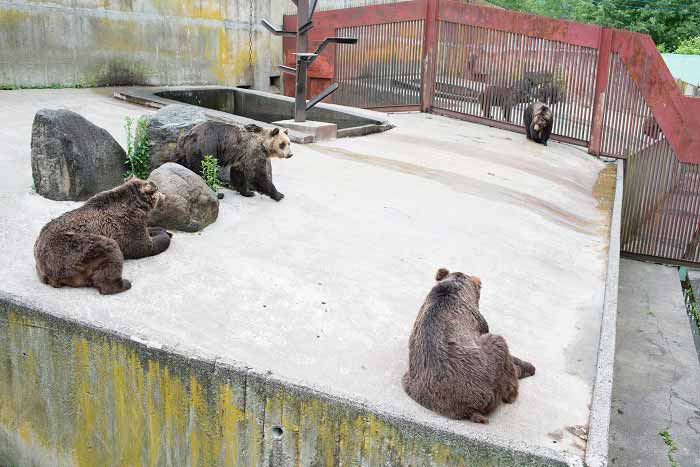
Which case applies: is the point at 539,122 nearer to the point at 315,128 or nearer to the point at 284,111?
the point at 315,128

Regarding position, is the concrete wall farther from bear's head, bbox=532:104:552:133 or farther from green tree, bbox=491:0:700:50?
green tree, bbox=491:0:700:50

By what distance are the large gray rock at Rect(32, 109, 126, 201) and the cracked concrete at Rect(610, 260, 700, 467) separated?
524 centimetres

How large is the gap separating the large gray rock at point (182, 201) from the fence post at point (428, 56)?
942 centimetres

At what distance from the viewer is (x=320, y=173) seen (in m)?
8.75

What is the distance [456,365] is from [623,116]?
9947mm

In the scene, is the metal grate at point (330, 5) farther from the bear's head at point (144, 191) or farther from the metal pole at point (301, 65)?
the bear's head at point (144, 191)

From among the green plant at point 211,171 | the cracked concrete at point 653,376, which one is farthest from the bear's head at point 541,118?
the green plant at point 211,171

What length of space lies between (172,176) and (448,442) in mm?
3836

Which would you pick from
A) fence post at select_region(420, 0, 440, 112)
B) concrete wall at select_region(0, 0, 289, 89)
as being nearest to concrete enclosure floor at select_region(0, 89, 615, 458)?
concrete wall at select_region(0, 0, 289, 89)

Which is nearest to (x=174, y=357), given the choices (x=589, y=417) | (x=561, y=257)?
(x=589, y=417)

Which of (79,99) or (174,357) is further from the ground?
(79,99)

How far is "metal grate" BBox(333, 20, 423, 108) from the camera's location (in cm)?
1498

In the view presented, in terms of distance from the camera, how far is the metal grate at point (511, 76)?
13.3 m

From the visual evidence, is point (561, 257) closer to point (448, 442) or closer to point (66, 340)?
point (448, 442)
